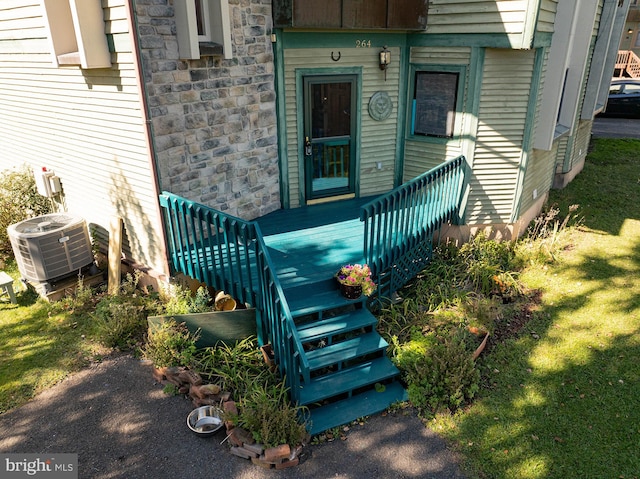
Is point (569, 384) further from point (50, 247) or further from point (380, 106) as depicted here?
point (50, 247)

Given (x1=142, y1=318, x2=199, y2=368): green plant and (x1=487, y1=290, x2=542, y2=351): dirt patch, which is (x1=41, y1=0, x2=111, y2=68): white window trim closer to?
(x1=142, y1=318, x2=199, y2=368): green plant

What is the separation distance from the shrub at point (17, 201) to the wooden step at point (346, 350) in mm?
5713

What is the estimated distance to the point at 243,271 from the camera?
6.04 m

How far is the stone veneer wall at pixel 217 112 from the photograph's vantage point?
217 inches

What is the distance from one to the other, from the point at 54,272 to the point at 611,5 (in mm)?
11485

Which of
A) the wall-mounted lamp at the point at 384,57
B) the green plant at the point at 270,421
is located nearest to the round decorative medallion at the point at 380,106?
the wall-mounted lamp at the point at 384,57

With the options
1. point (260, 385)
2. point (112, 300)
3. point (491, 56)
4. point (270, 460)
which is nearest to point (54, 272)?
point (112, 300)

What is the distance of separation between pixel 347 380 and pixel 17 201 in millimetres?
6395

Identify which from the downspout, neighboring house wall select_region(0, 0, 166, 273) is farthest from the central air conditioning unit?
the downspout

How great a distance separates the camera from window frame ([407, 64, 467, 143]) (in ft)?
24.4

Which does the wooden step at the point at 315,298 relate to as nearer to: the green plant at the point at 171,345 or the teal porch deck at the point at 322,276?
the teal porch deck at the point at 322,276

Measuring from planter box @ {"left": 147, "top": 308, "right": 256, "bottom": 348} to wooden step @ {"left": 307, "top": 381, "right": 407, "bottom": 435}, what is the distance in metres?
1.31

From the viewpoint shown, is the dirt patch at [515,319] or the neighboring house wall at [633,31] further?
the neighboring house wall at [633,31]

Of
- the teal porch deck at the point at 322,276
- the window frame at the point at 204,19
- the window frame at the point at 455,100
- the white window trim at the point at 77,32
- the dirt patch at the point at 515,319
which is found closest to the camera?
the teal porch deck at the point at 322,276
